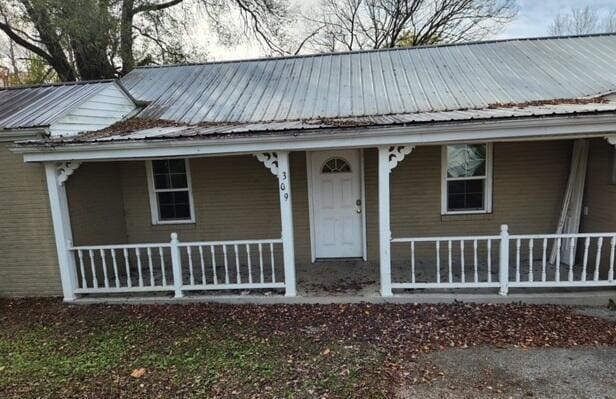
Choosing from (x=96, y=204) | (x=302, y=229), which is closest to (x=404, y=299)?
(x=302, y=229)

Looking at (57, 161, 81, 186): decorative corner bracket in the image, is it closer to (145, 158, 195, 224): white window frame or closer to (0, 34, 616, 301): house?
(0, 34, 616, 301): house

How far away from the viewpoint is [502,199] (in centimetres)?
711

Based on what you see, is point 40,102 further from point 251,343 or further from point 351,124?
point 251,343

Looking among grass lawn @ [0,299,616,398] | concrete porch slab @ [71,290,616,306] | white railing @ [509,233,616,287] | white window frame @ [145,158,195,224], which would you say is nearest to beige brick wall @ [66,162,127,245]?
white window frame @ [145,158,195,224]

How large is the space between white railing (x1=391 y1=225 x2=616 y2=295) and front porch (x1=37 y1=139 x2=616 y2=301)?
3cm

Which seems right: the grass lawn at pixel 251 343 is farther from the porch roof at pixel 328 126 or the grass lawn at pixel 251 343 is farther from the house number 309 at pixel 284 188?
the porch roof at pixel 328 126

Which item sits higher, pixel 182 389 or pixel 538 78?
pixel 538 78

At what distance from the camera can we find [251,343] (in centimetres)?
473

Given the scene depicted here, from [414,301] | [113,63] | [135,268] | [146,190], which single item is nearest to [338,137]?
[414,301]

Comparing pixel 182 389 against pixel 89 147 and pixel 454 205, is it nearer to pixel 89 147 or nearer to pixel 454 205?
pixel 89 147

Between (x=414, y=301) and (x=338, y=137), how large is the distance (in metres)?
2.74

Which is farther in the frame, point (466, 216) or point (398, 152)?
point (466, 216)

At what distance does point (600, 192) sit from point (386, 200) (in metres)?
3.77

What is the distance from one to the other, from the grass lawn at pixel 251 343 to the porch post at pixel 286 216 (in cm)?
40
